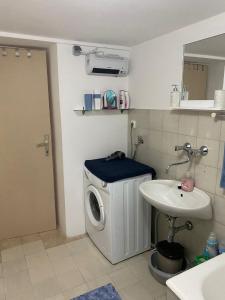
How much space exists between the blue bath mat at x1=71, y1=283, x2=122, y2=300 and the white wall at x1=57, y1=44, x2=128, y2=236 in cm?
82

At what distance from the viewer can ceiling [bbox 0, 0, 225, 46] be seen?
4.54 feet

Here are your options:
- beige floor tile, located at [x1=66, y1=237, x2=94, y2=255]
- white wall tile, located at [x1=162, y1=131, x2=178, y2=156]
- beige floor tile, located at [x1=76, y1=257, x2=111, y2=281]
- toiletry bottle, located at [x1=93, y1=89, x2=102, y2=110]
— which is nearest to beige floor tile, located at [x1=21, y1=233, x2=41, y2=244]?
beige floor tile, located at [x1=66, y1=237, x2=94, y2=255]

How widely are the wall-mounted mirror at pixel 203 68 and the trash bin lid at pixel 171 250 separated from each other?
4.04 ft

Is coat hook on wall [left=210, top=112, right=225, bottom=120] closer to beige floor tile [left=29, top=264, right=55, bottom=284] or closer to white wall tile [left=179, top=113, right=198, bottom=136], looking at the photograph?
white wall tile [left=179, top=113, right=198, bottom=136]

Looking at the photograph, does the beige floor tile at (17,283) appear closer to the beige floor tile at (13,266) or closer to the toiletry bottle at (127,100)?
the beige floor tile at (13,266)

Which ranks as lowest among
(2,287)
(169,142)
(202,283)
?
(2,287)

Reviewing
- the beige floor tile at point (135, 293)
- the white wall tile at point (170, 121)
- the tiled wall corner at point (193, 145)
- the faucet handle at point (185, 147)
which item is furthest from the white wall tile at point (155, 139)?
the beige floor tile at point (135, 293)

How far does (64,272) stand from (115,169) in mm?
1024

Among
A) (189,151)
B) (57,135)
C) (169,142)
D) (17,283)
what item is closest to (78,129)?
(57,135)

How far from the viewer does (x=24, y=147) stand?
244 centimetres

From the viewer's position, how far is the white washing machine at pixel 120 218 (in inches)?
79.4

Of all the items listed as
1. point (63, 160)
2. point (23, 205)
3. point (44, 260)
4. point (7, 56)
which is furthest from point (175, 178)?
point (7, 56)

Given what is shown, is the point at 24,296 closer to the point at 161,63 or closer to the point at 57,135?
the point at 57,135

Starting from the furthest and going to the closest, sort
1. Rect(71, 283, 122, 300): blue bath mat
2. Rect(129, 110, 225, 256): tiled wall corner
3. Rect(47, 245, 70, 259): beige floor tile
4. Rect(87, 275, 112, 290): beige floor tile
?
Rect(47, 245, 70, 259): beige floor tile < Rect(87, 275, 112, 290): beige floor tile < Rect(71, 283, 122, 300): blue bath mat < Rect(129, 110, 225, 256): tiled wall corner
